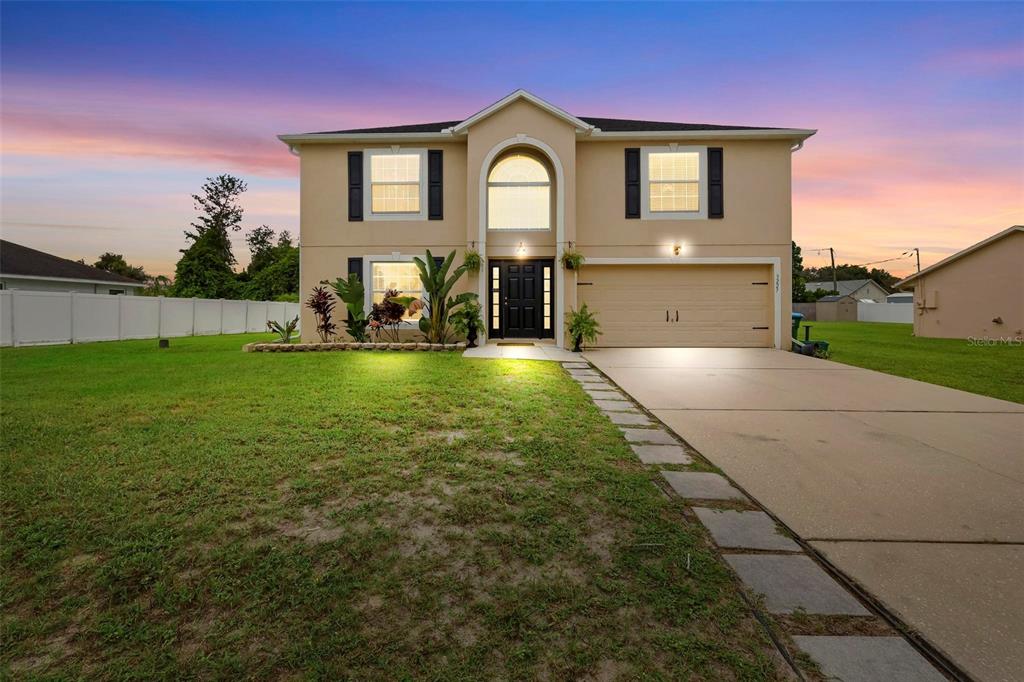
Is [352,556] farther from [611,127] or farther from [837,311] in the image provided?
[837,311]

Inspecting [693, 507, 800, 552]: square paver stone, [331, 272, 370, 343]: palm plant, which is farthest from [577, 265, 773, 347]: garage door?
[693, 507, 800, 552]: square paver stone

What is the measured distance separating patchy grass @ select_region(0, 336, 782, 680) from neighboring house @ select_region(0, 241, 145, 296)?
2120 cm

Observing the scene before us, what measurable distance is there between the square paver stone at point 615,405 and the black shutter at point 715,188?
8334 mm

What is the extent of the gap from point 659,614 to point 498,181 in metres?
11.7

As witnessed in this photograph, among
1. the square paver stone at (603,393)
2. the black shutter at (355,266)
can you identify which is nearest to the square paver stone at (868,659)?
the square paver stone at (603,393)

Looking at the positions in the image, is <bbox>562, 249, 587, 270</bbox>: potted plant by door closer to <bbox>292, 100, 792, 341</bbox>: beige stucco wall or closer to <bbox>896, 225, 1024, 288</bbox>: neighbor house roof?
<bbox>292, 100, 792, 341</bbox>: beige stucco wall

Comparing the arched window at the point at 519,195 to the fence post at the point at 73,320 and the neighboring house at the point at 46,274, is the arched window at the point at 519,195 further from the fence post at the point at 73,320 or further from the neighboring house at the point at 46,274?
the neighboring house at the point at 46,274

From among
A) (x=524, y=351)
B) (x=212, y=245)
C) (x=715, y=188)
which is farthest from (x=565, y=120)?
(x=212, y=245)


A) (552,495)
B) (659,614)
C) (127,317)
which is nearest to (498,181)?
(552,495)

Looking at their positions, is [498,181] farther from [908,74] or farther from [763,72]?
[908,74]

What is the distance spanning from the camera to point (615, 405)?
539cm

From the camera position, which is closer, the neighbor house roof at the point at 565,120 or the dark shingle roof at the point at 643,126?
the neighbor house roof at the point at 565,120

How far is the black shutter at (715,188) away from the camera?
1159 cm

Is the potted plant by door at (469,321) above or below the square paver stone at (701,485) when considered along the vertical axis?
above
